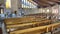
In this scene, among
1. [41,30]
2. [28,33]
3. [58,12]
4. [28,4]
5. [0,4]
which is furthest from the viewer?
[28,4]

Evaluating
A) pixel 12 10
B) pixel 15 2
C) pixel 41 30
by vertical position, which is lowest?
pixel 41 30

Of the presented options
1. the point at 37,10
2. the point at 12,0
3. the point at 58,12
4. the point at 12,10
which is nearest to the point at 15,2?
the point at 12,0

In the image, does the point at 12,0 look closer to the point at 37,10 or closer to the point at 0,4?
the point at 0,4

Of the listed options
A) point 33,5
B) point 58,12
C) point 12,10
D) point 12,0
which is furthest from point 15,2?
point 33,5

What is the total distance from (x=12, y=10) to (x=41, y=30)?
388 cm

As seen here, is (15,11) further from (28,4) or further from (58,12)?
(28,4)

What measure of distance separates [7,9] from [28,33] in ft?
13.8

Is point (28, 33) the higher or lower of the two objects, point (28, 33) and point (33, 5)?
the lower

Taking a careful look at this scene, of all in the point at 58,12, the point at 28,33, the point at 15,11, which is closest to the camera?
the point at 28,33

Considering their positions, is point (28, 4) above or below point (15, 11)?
above

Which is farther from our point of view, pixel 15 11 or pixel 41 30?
pixel 15 11

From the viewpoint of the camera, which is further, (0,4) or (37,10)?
(37,10)

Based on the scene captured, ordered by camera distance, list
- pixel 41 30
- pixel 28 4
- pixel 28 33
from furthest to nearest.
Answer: pixel 28 4 → pixel 41 30 → pixel 28 33

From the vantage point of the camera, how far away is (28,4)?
10539mm
